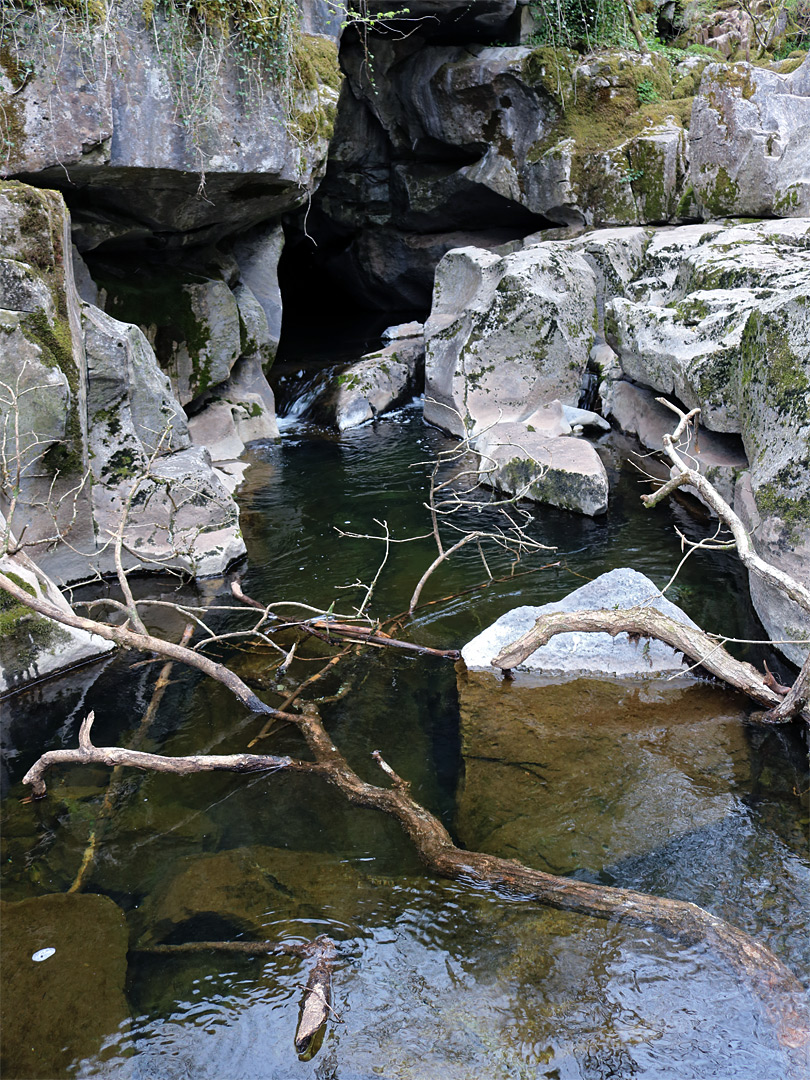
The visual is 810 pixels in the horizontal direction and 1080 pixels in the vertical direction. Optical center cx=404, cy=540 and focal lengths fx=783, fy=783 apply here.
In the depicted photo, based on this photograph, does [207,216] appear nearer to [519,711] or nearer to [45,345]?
[45,345]

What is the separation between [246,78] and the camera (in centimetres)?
809

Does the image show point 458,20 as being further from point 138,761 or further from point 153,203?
point 138,761

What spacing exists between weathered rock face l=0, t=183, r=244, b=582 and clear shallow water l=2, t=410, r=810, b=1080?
157cm

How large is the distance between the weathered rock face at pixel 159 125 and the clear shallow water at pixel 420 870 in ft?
A: 16.1

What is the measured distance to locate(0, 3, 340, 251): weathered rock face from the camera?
22.6 ft

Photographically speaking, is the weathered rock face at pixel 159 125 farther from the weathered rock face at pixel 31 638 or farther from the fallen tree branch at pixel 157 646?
the fallen tree branch at pixel 157 646

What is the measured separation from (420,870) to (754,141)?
33.6ft

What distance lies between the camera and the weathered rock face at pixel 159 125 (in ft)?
22.6

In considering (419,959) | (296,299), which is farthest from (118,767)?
(296,299)

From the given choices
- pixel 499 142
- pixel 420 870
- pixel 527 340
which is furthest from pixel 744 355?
pixel 499 142

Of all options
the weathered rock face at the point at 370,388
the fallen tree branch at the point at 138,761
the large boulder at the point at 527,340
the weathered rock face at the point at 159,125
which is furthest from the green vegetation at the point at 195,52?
the fallen tree branch at the point at 138,761

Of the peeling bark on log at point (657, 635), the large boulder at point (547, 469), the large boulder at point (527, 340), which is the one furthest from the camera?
the large boulder at point (527, 340)

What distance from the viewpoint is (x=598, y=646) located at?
5102 millimetres

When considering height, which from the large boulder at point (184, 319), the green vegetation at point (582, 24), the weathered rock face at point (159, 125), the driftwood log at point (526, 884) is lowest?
the driftwood log at point (526, 884)
